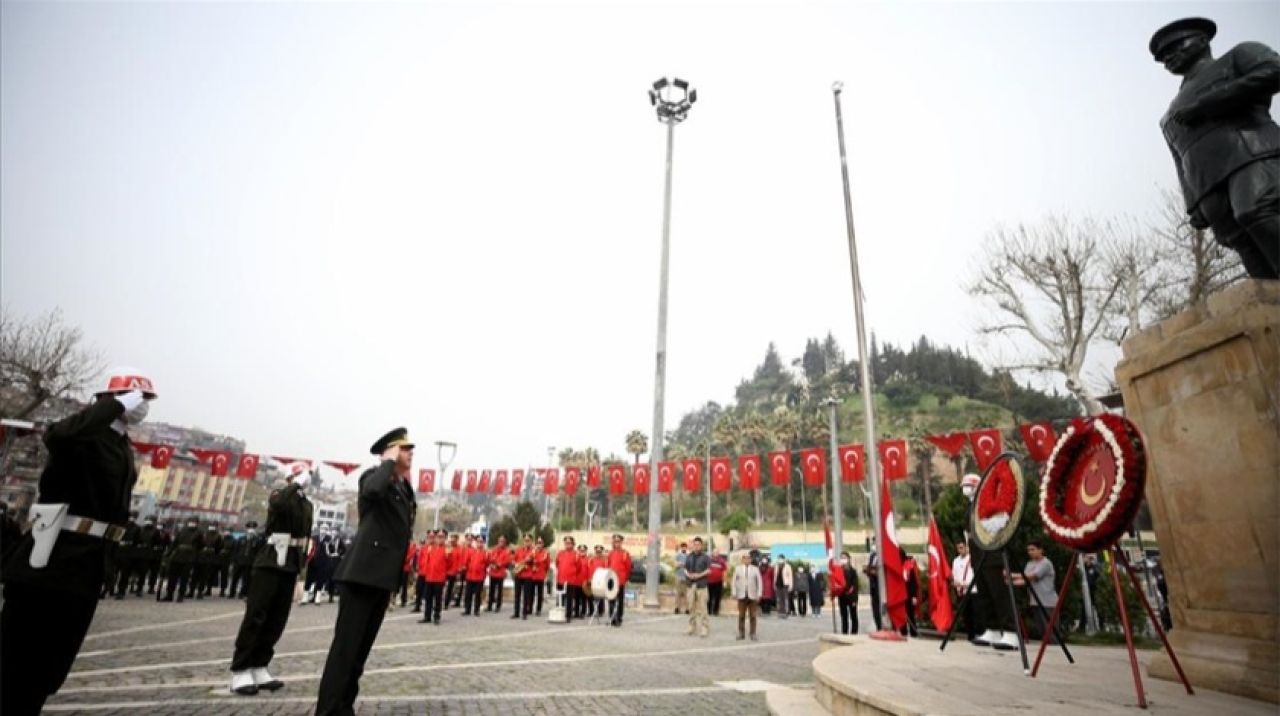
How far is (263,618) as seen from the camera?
18.6 ft

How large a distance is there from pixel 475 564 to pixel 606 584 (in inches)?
154

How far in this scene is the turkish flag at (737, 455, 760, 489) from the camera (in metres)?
27.6

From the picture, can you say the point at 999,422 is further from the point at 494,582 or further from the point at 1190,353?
the point at 1190,353

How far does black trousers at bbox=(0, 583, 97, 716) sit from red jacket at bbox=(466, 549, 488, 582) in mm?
13570

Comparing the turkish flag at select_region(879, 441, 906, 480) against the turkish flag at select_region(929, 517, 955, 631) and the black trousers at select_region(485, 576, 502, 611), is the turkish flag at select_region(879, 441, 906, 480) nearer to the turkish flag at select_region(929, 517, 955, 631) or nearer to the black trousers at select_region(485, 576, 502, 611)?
the turkish flag at select_region(929, 517, 955, 631)

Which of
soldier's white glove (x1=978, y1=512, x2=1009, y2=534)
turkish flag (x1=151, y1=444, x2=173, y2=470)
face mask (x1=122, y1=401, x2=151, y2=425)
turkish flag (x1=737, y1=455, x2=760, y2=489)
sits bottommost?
soldier's white glove (x1=978, y1=512, x2=1009, y2=534)

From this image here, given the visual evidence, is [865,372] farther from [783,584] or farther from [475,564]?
[783,584]

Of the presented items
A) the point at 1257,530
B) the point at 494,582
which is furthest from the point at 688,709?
the point at 494,582

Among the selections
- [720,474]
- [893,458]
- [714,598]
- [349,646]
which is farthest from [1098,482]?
[720,474]

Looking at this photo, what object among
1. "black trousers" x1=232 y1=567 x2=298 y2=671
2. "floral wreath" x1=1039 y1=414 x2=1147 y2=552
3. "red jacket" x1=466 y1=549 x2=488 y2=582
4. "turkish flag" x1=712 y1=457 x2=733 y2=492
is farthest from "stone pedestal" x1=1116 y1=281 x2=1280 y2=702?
"turkish flag" x1=712 y1=457 x2=733 y2=492

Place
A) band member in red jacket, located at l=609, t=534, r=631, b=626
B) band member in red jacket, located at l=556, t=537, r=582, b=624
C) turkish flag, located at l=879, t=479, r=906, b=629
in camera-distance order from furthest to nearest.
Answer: band member in red jacket, located at l=556, t=537, r=582, b=624 < band member in red jacket, located at l=609, t=534, r=631, b=626 < turkish flag, located at l=879, t=479, r=906, b=629

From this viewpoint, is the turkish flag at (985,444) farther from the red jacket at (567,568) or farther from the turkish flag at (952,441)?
the red jacket at (567,568)

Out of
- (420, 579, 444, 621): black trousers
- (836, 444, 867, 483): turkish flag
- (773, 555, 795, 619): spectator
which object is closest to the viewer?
(420, 579, 444, 621): black trousers

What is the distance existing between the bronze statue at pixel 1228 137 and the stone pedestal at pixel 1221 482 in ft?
1.80
